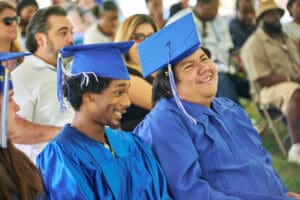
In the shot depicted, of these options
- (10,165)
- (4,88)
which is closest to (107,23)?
(4,88)

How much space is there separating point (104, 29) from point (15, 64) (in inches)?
92.1

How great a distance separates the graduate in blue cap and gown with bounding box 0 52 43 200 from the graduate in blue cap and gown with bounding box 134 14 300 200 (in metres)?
0.60

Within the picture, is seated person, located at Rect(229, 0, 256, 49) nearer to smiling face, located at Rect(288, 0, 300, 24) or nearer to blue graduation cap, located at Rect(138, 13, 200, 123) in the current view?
smiling face, located at Rect(288, 0, 300, 24)

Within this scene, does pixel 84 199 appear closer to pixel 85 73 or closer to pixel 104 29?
pixel 85 73

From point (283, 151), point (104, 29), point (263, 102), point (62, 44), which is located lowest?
point (283, 151)

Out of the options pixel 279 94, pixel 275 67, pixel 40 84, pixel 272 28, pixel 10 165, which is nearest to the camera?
pixel 10 165

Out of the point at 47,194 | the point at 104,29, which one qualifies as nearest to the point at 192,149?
the point at 47,194

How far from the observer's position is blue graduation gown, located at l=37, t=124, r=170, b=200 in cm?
215

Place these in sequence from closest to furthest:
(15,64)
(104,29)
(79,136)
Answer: (79,136) < (15,64) < (104,29)

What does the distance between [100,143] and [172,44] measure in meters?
0.53

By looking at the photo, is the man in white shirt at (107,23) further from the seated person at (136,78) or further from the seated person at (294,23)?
the seated person at (136,78)

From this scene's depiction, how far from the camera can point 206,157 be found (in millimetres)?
2516

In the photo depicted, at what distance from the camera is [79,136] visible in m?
2.29

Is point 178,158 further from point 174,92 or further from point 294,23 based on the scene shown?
point 294,23
